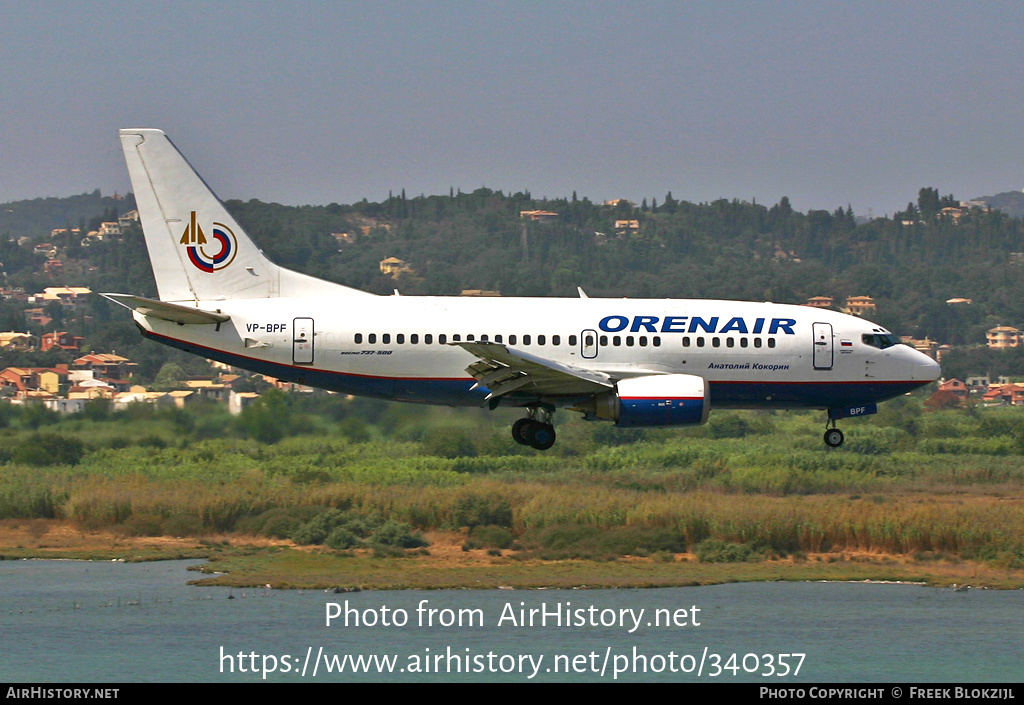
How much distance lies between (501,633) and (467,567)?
7236mm

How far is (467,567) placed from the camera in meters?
61.8

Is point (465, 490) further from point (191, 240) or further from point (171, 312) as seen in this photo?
point (171, 312)

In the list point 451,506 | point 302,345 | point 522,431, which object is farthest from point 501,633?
point 302,345

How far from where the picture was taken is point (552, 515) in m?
64.1

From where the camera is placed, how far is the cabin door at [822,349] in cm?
4788

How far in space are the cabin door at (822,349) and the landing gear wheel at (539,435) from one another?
8.50 m

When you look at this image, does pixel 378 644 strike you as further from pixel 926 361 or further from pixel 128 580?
pixel 926 361

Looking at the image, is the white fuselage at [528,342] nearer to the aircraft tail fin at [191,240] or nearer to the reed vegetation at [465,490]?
the aircraft tail fin at [191,240]

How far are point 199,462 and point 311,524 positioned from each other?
630cm

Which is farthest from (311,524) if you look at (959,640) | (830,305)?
(830,305)

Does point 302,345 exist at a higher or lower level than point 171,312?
lower

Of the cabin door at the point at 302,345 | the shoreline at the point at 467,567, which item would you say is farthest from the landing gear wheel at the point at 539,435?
the shoreline at the point at 467,567

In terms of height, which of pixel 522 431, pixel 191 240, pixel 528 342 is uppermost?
pixel 191 240

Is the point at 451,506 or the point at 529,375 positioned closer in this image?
the point at 529,375
